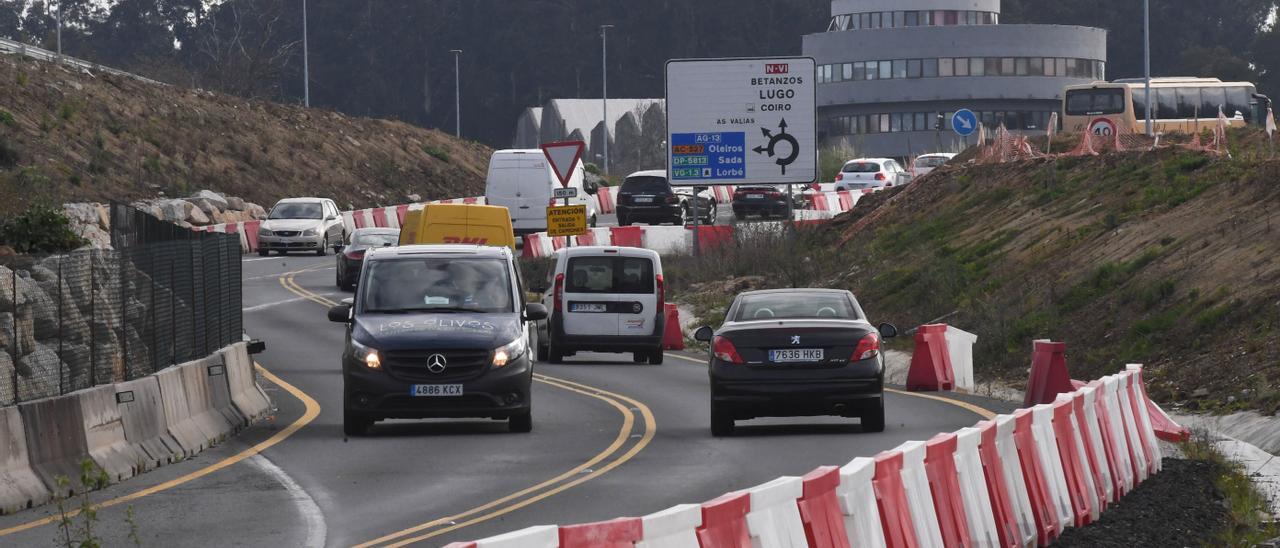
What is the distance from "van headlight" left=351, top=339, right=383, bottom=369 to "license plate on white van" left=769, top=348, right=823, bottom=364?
3470 millimetres

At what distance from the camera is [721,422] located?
17.5 metres

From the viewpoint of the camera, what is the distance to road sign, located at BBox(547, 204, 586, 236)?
3362 centimetres

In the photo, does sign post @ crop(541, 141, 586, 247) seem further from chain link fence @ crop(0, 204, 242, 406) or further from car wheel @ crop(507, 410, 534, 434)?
car wheel @ crop(507, 410, 534, 434)

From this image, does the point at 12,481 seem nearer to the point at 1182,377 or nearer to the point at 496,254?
the point at 496,254

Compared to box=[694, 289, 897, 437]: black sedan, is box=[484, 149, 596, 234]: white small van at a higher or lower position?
higher

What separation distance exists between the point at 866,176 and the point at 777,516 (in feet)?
205

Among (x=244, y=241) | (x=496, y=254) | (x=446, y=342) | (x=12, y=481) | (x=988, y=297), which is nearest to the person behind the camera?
(x=12, y=481)

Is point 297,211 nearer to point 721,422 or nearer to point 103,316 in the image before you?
point 721,422

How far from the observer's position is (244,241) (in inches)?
2126

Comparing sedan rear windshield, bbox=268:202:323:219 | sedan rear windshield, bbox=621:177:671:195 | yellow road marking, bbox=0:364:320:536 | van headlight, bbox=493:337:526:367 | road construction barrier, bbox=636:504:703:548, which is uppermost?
sedan rear windshield, bbox=621:177:671:195

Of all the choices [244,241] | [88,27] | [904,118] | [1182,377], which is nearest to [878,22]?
[904,118]

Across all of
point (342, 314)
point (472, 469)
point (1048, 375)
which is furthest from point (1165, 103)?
point (472, 469)

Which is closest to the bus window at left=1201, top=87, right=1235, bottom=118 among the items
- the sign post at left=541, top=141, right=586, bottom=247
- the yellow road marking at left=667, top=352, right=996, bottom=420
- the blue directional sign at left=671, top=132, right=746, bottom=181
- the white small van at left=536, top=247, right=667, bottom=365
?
the blue directional sign at left=671, top=132, right=746, bottom=181

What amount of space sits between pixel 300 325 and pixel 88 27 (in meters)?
108
